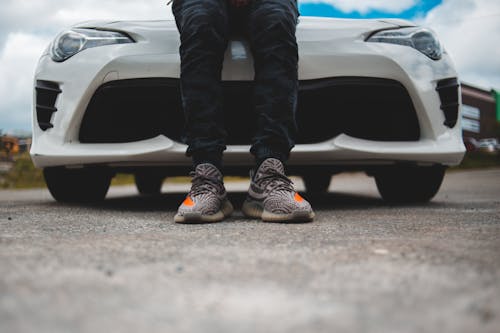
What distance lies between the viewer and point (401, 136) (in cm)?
239

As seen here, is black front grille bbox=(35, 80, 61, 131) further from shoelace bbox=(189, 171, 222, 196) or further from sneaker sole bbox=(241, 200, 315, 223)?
sneaker sole bbox=(241, 200, 315, 223)

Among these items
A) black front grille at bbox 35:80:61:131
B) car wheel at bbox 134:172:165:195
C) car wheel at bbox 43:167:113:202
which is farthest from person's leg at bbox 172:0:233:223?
car wheel at bbox 134:172:165:195

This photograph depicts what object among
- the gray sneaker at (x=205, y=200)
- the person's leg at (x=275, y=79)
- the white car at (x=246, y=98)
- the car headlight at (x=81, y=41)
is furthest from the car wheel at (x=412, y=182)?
the car headlight at (x=81, y=41)

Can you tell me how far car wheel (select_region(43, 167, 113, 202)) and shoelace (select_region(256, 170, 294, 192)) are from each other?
1.11 m

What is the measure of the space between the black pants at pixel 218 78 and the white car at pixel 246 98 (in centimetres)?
26

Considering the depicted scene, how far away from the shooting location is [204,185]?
72.0 inches

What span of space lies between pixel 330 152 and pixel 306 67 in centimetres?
38

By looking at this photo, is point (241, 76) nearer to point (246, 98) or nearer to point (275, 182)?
point (246, 98)

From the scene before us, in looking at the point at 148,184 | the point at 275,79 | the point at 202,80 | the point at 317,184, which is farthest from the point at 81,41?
the point at 317,184

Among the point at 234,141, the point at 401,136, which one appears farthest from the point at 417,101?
the point at 234,141

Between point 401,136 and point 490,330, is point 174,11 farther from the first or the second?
point 490,330

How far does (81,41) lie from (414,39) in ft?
4.84

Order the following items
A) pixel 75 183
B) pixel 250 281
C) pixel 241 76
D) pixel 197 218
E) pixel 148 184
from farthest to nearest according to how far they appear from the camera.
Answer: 1. pixel 148 184
2. pixel 75 183
3. pixel 241 76
4. pixel 197 218
5. pixel 250 281

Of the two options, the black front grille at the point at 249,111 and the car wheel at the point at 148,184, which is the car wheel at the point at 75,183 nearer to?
the black front grille at the point at 249,111
